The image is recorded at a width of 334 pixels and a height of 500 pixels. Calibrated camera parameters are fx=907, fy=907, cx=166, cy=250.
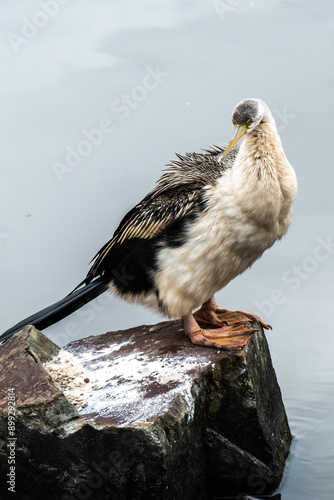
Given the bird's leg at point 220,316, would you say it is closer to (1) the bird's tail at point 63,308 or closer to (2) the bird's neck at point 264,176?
(1) the bird's tail at point 63,308

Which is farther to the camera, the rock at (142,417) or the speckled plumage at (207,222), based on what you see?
the speckled plumage at (207,222)

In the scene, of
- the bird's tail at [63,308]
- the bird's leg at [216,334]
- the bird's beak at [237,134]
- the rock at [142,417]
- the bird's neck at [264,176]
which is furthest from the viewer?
the bird's tail at [63,308]

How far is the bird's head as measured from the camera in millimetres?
5809

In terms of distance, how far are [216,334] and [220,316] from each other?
476 mm

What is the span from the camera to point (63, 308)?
645 centimetres

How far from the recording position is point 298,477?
20.6 ft

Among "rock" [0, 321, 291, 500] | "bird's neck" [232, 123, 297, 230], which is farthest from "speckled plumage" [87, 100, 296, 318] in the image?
"rock" [0, 321, 291, 500]

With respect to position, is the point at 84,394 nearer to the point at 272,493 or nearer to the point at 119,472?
the point at 119,472

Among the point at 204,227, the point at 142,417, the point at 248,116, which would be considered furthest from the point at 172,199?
the point at 142,417

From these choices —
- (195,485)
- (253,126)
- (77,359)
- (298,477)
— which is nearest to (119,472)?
(195,485)

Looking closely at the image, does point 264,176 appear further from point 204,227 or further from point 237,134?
point 204,227

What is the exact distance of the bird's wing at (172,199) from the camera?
597 cm

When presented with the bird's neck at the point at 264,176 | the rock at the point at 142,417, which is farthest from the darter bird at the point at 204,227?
the rock at the point at 142,417

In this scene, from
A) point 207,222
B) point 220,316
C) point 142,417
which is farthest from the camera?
point 220,316
